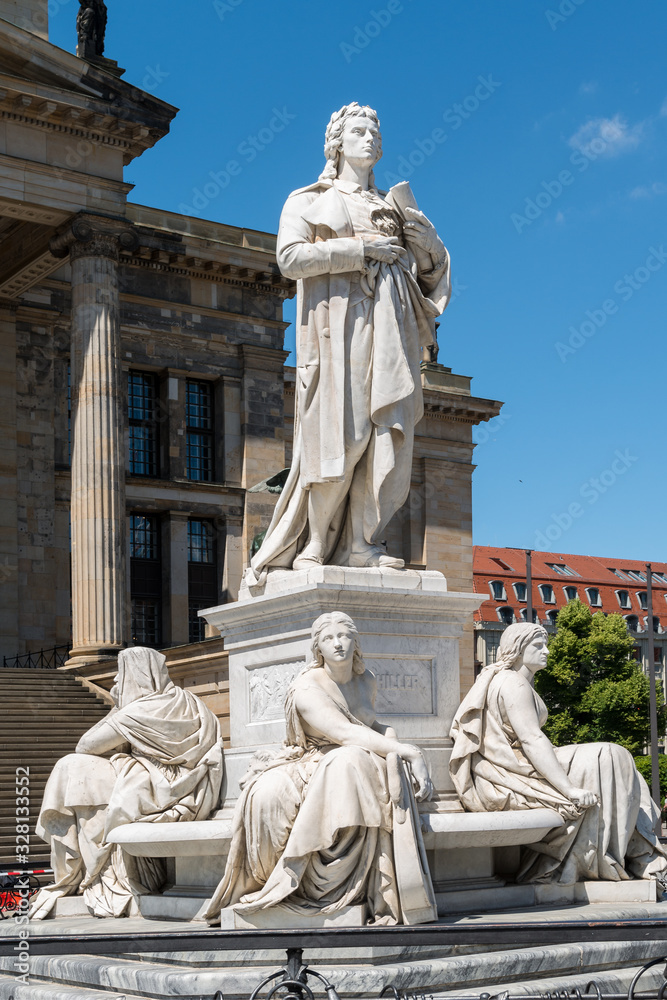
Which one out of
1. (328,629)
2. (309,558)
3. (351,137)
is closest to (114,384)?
(351,137)

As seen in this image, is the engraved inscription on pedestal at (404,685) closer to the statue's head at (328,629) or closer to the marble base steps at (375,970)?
the statue's head at (328,629)

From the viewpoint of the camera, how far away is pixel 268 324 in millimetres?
45406

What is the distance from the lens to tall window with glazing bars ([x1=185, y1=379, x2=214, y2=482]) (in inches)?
1735

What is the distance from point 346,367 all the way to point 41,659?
2997 centimetres

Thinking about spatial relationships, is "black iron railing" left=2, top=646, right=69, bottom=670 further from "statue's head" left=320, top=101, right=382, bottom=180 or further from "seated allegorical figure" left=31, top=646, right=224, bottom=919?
"statue's head" left=320, top=101, right=382, bottom=180

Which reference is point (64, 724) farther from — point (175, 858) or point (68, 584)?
point (175, 858)

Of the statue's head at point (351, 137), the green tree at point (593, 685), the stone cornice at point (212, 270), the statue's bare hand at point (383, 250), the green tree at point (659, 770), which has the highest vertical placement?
the stone cornice at point (212, 270)

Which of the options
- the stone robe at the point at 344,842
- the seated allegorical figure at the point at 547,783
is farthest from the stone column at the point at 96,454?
the stone robe at the point at 344,842

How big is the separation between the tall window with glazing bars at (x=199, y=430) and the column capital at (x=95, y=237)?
9807mm

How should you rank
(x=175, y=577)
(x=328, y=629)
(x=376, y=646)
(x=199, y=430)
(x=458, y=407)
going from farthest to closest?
(x=458, y=407) < (x=199, y=430) < (x=175, y=577) < (x=376, y=646) < (x=328, y=629)

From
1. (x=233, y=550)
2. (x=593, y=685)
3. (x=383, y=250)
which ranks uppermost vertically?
(x=383, y=250)

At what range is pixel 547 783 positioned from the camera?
312 inches

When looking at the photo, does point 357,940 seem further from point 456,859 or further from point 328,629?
point 456,859

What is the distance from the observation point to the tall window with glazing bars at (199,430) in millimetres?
44062
